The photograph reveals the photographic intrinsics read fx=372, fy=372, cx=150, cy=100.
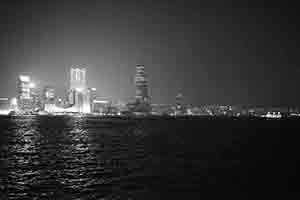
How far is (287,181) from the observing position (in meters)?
28.7

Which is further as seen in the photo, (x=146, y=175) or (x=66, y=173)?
(x=66, y=173)

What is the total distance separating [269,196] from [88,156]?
2417 centimetres

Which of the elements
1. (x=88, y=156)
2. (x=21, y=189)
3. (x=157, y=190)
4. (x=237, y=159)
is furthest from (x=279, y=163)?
(x=21, y=189)

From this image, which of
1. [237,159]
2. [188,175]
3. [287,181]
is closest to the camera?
Result: [287,181]

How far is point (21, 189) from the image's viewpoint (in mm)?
24859

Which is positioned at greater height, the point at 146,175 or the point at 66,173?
the point at 66,173

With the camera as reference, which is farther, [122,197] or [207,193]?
[207,193]

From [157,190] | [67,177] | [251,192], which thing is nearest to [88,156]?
[67,177]

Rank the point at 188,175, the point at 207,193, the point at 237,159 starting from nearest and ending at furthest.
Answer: the point at 207,193, the point at 188,175, the point at 237,159

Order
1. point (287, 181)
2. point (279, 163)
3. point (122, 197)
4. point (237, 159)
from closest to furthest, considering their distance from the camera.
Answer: point (122, 197), point (287, 181), point (279, 163), point (237, 159)

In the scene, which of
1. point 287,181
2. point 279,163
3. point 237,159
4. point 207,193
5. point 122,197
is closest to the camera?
point 122,197

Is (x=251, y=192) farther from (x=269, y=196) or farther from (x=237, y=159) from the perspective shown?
(x=237, y=159)

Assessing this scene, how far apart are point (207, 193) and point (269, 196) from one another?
3.95 metres

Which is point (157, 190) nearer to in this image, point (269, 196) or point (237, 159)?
point (269, 196)
